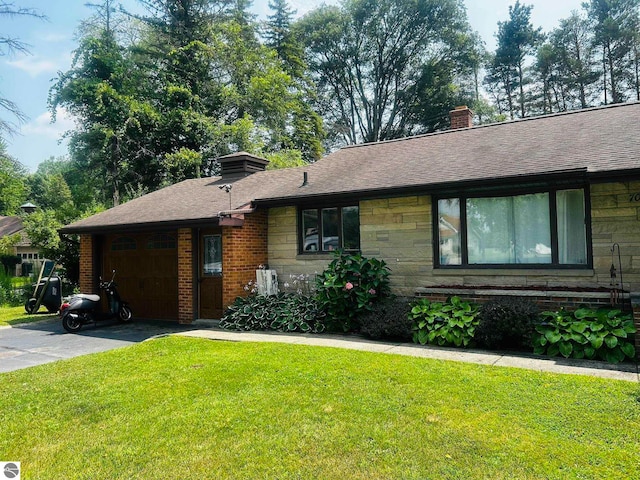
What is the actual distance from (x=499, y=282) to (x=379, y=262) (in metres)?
2.29

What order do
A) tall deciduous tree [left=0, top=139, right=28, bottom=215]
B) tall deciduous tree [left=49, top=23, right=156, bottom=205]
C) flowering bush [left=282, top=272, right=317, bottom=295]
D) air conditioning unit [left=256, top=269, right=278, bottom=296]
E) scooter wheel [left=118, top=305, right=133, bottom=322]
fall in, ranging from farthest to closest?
tall deciduous tree [left=0, top=139, right=28, bottom=215] → tall deciduous tree [left=49, top=23, right=156, bottom=205] → scooter wheel [left=118, top=305, right=133, bottom=322] → air conditioning unit [left=256, top=269, right=278, bottom=296] → flowering bush [left=282, top=272, right=317, bottom=295]

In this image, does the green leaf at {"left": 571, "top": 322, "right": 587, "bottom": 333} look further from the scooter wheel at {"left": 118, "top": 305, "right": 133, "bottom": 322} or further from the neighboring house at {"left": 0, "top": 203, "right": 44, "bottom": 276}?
the neighboring house at {"left": 0, "top": 203, "right": 44, "bottom": 276}

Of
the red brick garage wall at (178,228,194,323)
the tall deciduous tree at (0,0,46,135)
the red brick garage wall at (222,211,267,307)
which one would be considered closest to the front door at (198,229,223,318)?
the red brick garage wall at (178,228,194,323)

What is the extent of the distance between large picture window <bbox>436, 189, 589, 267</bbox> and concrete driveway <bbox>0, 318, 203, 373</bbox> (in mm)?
5956

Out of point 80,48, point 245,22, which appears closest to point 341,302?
point 80,48

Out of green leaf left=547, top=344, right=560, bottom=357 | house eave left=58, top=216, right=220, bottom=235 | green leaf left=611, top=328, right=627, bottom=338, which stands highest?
house eave left=58, top=216, right=220, bottom=235

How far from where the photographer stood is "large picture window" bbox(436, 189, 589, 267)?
7.25 meters

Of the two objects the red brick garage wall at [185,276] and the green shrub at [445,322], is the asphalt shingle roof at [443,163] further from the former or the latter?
the green shrub at [445,322]

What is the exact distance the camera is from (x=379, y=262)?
8.69 metres

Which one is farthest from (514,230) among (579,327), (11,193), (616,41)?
(11,193)

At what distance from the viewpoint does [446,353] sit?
6379 mm

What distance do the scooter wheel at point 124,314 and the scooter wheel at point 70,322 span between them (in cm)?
116

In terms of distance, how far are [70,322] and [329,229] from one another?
20.5 feet

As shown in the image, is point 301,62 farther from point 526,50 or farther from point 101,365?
point 101,365
